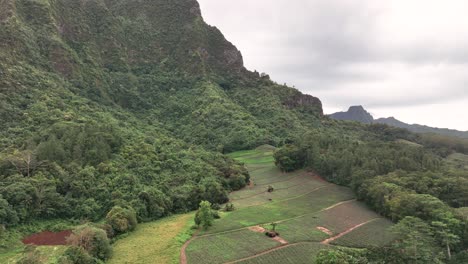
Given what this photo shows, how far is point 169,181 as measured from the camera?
3054 inches

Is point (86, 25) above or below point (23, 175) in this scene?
above

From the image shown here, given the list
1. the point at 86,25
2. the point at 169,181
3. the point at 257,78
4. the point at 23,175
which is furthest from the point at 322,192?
the point at 86,25

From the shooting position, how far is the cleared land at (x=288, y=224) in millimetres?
48250

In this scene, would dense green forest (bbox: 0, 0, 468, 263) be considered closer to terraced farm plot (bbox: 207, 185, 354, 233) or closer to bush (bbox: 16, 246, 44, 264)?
terraced farm plot (bbox: 207, 185, 354, 233)

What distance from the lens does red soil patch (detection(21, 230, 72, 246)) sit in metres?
53.2

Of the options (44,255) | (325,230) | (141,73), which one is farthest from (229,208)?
(141,73)

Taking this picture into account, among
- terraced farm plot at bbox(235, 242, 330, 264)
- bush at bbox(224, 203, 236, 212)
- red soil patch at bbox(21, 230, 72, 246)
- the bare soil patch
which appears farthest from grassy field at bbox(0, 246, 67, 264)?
bush at bbox(224, 203, 236, 212)

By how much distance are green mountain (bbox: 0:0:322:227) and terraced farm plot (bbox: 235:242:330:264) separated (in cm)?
2496

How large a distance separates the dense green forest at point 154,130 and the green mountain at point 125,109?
355 mm

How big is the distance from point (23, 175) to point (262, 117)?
89.5 meters

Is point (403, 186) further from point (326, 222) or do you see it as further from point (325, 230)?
point (325, 230)

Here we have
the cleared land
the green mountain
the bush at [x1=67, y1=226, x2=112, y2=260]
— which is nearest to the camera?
the bush at [x1=67, y1=226, x2=112, y2=260]

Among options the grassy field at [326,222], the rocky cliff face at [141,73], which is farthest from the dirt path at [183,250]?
the rocky cliff face at [141,73]

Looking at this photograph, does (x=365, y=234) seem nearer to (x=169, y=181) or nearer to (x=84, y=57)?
(x=169, y=181)
